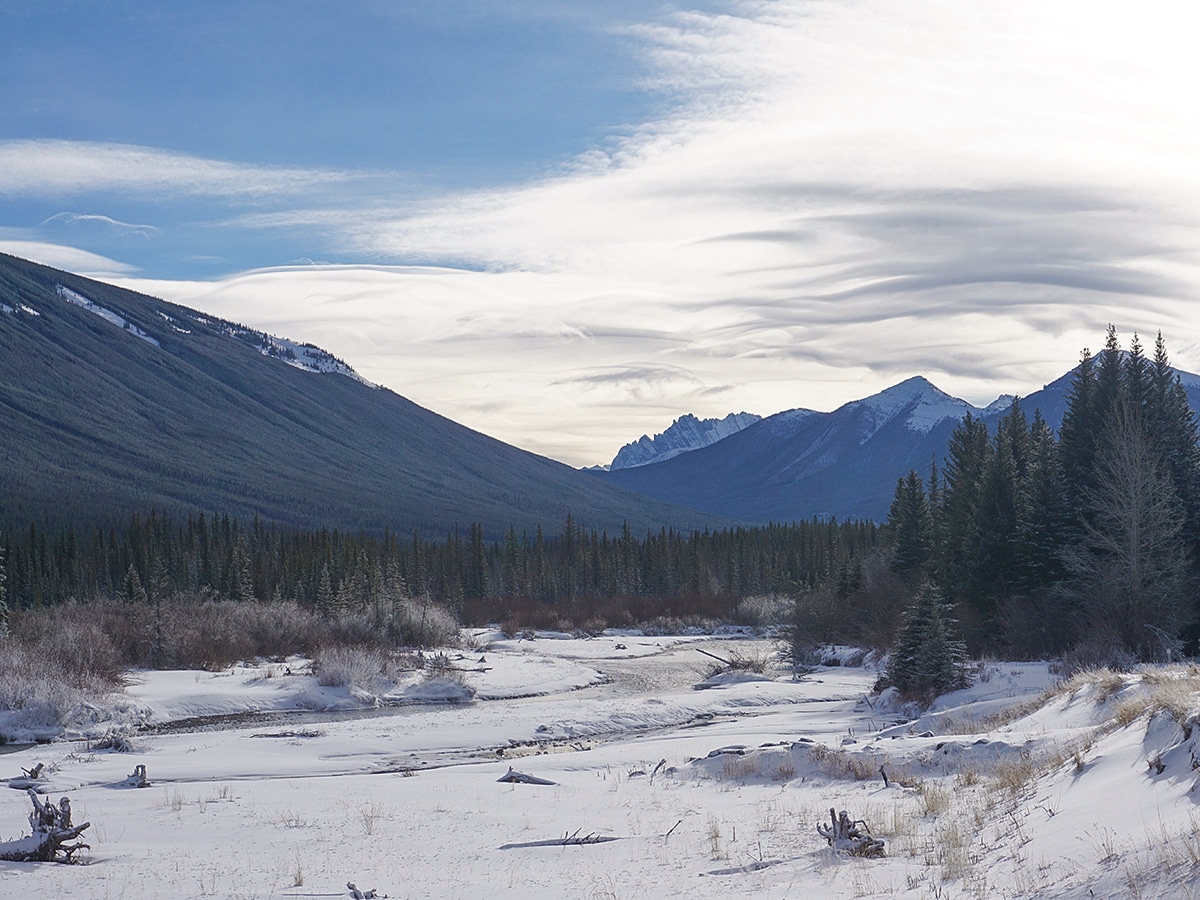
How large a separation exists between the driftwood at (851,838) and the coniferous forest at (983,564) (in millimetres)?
A: 20326

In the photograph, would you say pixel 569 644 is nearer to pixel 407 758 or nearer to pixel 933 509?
pixel 933 509

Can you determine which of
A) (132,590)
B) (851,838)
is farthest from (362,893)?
(132,590)

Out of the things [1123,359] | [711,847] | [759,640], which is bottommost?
[759,640]

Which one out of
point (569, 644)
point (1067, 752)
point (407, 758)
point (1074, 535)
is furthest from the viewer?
point (569, 644)

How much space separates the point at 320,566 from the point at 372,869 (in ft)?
249

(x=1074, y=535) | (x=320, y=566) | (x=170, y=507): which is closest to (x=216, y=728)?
(x=1074, y=535)

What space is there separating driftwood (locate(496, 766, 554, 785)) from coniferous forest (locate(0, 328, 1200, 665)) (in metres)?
16.1

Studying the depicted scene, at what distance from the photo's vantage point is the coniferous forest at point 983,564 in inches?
1411

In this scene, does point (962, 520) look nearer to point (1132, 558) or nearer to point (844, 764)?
point (1132, 558)

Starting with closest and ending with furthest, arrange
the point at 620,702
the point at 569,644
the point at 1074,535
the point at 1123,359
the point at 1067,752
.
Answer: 1. the point at 1067,752
2. the point at 620,702
3. the point at 1074,535
4. the point at 1123,359
5. the point at 569,644

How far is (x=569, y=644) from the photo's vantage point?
241 ft

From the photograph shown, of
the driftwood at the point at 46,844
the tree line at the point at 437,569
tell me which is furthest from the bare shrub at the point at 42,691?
the tree line at the point at 437,569

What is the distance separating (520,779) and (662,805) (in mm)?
4084

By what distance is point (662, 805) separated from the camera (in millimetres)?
16609
